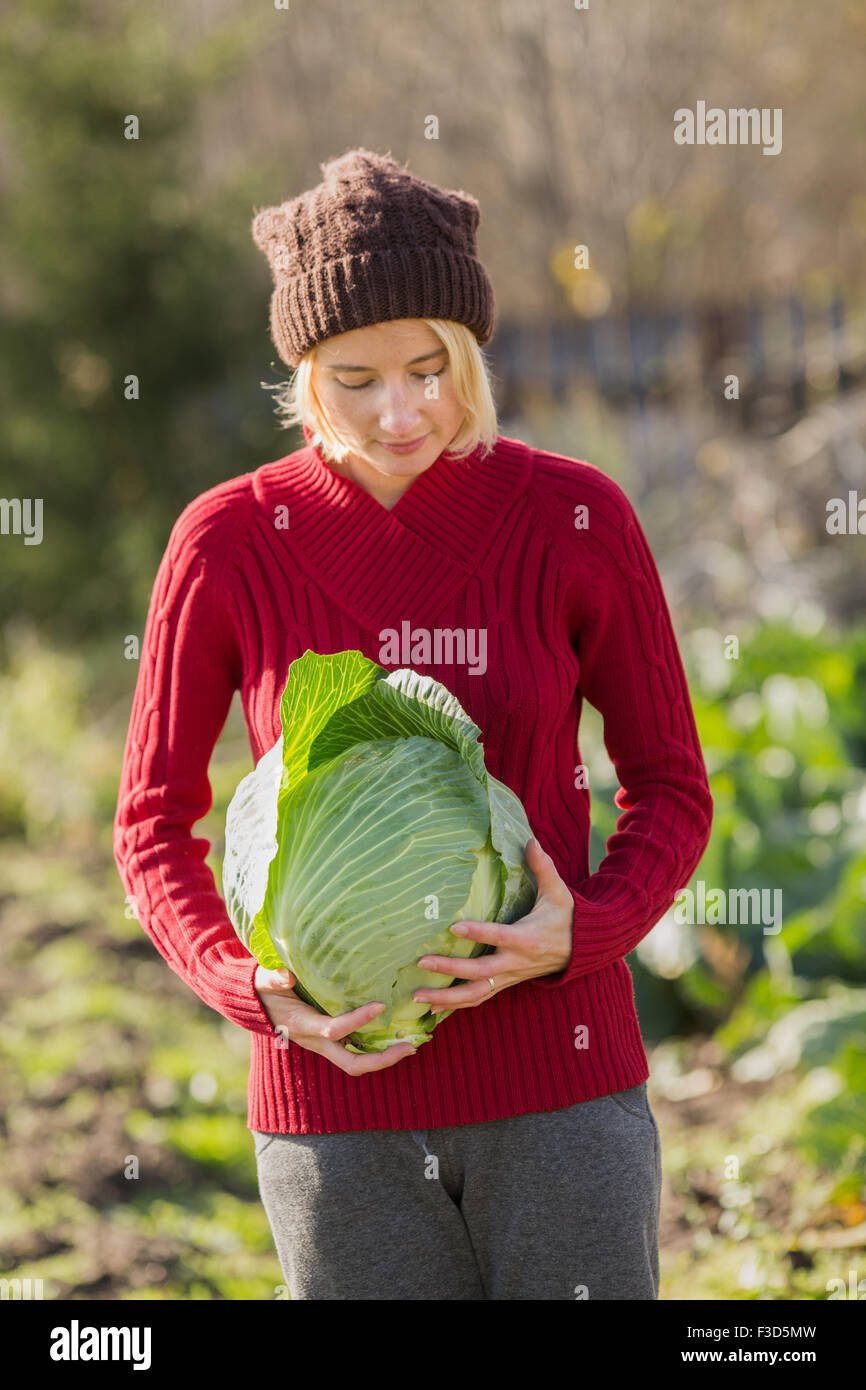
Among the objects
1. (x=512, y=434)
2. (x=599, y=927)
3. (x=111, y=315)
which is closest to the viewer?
(x=599, y=927)

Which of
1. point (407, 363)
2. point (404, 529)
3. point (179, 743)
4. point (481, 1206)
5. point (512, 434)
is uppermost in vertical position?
point (512, 434)

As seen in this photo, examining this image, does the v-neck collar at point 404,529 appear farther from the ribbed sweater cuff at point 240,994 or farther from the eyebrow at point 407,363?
the ribbed sweater cuff at point 240,994

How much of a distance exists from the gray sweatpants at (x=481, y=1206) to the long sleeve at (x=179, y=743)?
0.35 meters

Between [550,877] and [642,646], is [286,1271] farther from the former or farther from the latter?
[642,646]

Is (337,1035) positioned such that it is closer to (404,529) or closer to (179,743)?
(179,743)

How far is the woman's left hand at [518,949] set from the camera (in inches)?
66.2

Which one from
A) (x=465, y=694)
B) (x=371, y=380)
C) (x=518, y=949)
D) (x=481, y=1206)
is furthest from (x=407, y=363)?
(x=481, y=1206)

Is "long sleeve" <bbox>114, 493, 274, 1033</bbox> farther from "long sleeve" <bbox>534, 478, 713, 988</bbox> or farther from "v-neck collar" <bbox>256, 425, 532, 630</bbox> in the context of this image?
"long sleeve" <bbox>534, 478, 713, 988</bbox>

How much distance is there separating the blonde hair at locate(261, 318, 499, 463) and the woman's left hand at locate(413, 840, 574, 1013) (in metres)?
0.61

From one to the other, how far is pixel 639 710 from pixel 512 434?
23.9 feet

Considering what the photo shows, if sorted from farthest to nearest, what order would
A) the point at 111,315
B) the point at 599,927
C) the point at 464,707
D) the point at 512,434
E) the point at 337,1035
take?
the point at 111,315 < the point at 512,434 < the point at 464,707 < the point at 599,927 < the point at 337,1035

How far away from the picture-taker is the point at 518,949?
173 cm

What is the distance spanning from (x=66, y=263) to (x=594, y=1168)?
8.98m

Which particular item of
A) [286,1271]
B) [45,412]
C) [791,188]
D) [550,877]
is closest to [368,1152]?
[286,1271]
